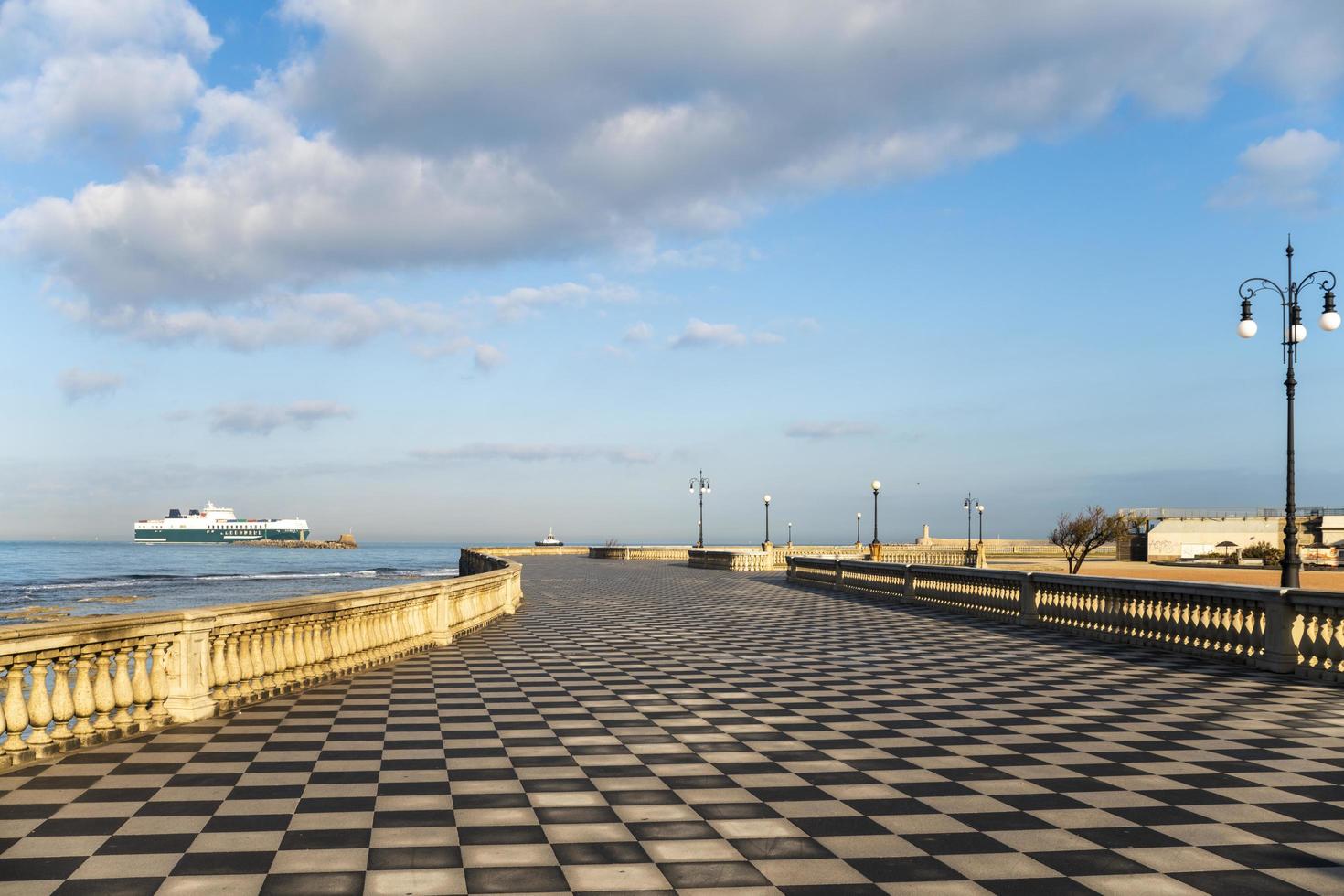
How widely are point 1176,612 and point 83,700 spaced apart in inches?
625

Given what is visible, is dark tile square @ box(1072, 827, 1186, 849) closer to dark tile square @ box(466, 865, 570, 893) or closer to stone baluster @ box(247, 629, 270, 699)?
dark tile square @ box(466, 865, 570, 893)

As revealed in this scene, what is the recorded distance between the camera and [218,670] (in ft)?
34.6

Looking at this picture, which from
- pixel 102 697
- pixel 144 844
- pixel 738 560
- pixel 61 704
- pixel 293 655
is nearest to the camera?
pixel 144 844

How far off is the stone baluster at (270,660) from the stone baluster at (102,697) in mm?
2444

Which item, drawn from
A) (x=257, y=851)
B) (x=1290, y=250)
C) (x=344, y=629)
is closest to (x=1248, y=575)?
(x=1290, y=250)

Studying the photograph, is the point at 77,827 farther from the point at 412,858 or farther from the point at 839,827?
the point at 839,827

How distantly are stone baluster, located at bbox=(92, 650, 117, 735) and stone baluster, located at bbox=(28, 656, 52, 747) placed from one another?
2.06 feet

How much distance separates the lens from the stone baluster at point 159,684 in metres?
9.64

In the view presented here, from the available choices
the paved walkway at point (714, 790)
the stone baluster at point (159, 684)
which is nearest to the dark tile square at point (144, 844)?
the paved walkway at point (714, 790)

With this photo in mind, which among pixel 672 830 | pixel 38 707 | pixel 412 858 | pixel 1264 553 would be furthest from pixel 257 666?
pixel 1264 553

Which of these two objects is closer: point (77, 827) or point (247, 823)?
point (77, 827)

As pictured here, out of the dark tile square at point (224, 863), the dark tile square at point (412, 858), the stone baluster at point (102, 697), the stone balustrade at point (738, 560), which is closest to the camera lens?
the dark tile square at point (224, 863)

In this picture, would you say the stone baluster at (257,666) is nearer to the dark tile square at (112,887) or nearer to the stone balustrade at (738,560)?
the dark tile square at (112,887)

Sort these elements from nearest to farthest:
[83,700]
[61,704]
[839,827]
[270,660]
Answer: [839,827] < [61,704] < [83,700] < [270,660]
